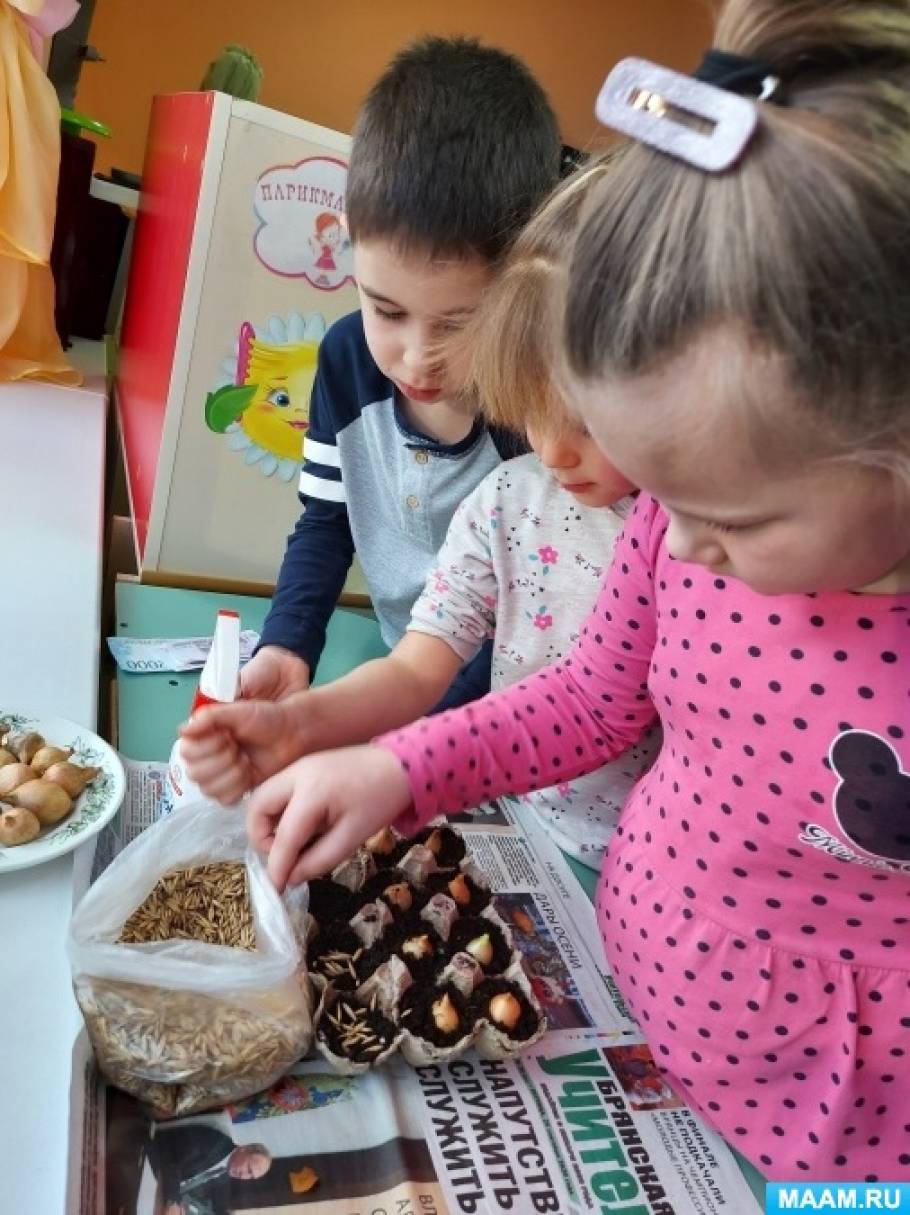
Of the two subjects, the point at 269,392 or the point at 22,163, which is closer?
the point at 269,392

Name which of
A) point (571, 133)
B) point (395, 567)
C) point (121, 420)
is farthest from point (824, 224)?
point (571, 133)

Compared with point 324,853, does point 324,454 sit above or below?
above

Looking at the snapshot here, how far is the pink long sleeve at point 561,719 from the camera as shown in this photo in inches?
24.3

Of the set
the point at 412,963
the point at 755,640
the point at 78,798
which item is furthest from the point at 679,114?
the point at 78,798

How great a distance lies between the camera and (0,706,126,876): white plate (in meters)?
0.67

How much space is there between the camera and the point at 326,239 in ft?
3.80

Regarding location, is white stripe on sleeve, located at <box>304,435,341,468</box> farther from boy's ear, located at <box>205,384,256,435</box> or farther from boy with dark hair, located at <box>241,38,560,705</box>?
boy's ear, located at <box>205,384,256,435</box>

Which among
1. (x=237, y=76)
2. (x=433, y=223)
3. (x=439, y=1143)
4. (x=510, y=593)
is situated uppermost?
(x=237, y=76)

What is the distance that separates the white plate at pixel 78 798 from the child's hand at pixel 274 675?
12 centimetres

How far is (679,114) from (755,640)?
0.94ft

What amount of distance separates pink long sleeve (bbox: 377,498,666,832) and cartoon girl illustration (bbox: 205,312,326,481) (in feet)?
2.16

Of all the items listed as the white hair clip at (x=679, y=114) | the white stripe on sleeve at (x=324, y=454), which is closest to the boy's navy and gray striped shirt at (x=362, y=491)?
the white stripe on sleeve at (x=324, y=454)

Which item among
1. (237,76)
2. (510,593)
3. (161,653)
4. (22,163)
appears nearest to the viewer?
(510,593)

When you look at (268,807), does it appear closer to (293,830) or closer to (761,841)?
(293,830)
